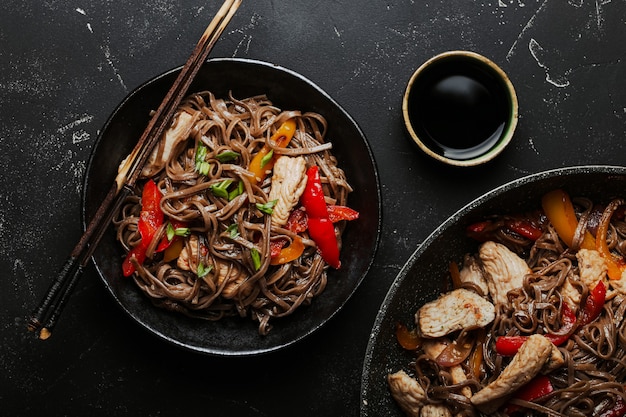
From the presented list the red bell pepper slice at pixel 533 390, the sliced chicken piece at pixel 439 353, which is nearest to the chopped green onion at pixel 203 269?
the sliced chicken piece at pixel 439 353

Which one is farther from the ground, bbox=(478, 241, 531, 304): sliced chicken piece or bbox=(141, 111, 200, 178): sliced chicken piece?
bbox=(141, 111, 200, 178): sliced chicken piece

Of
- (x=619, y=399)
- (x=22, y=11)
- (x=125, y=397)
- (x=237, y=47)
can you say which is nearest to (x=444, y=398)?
(x=619, y=399)

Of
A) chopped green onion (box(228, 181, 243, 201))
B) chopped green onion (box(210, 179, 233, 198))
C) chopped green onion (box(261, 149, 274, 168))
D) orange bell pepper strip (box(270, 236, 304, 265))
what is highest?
chopped green onion (box(261, 149, 274, 168))

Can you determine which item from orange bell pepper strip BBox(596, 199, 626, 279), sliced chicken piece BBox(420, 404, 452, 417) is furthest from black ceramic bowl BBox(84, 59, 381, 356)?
orange bell pepper strip BBox(596, 199, 626, 279)

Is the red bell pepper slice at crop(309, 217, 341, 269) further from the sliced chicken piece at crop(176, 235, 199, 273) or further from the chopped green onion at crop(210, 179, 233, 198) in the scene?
the sliced chicken piece at crop(176, 235, 199, 273)

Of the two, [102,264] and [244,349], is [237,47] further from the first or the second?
[244,349]

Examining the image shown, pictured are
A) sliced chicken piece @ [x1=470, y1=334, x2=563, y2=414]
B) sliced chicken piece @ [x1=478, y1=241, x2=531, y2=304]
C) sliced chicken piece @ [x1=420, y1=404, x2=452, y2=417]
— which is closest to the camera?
sliced chicken piece @ [x1=470, y1=334, x2=563, y2=414]

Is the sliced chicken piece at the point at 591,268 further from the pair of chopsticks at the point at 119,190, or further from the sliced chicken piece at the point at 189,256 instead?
the pair of chopsticks at the point at 119,190

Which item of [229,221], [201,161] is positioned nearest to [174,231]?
[229,221]
